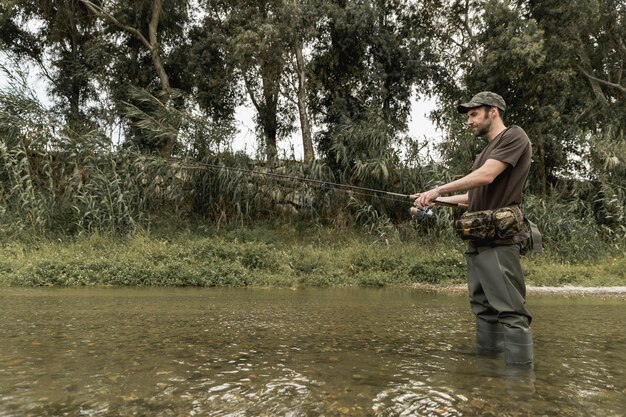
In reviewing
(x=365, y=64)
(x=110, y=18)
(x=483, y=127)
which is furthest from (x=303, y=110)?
(x=483, y=127)

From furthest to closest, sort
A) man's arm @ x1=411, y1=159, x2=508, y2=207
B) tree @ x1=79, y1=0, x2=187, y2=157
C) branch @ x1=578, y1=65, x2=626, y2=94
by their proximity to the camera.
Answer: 1. branch @ x1=578, y1=65, x2=626, y2=94
2. tree @ x1=79, y1=0, x2=187, y2=157
3. man's arm @ x1=411, y1=159, x2=508, y2=207

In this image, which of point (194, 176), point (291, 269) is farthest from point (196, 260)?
point (194, 176)

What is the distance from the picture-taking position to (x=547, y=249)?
11.6 meters

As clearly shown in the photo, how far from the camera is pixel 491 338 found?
3.57m

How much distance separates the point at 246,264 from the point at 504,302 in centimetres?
687

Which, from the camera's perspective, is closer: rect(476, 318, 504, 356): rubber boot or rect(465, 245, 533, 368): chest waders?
rect(465, 245, 533, 368): chest waders

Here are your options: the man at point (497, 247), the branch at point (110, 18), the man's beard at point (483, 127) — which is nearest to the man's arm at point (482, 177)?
the man at point (497, 247)

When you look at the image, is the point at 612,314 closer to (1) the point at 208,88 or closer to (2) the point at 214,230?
(2) the point at 214,230

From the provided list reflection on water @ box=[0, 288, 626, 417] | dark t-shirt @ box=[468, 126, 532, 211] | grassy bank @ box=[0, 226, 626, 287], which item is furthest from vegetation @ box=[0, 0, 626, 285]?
dark t-shirt @ box=[468, 126, 532, 211]

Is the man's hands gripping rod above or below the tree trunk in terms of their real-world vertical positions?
below

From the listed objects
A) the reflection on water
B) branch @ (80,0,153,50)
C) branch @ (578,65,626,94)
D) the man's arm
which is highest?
branch @ (80,0,153,50)

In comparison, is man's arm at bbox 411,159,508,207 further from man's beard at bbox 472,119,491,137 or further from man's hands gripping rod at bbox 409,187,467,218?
man's beard at bbox 472,119,491,137

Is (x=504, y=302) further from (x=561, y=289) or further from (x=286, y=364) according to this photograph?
(x=561, y=289)

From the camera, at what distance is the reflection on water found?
2445 millimetres
